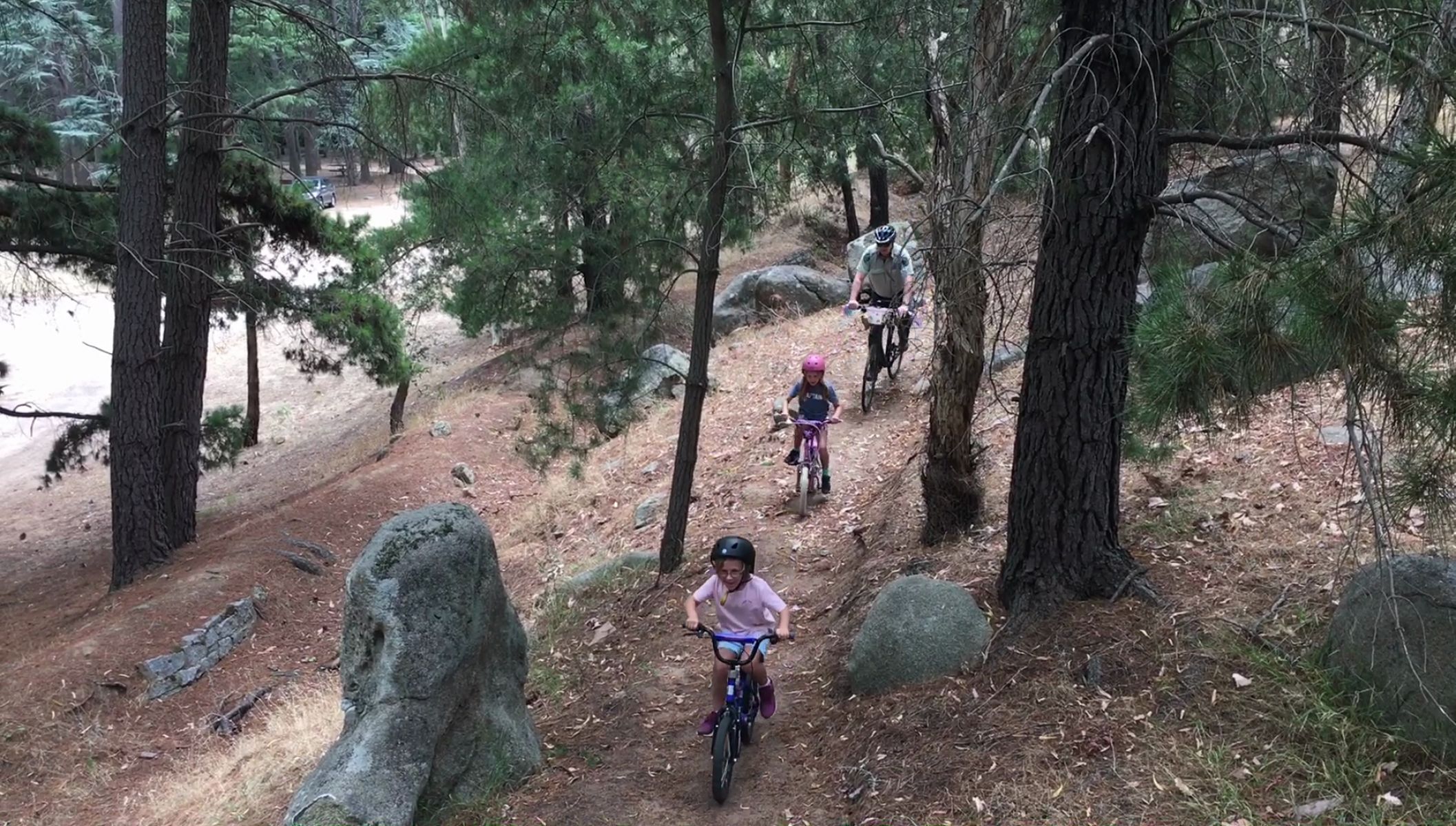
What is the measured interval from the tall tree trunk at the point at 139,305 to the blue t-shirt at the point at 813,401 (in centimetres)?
693

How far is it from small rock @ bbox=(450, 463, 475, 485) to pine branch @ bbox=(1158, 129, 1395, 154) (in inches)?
494

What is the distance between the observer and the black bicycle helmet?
528 cm

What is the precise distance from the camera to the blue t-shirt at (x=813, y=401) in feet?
29.5

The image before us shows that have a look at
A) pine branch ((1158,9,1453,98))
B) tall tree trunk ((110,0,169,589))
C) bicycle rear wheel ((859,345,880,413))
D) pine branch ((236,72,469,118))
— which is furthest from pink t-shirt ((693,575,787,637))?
tall tree trunk ((110,0,169,589))

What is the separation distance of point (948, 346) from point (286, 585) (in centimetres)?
793

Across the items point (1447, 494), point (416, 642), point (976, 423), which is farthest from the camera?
point (976, 423)

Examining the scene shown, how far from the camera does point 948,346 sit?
7.16 m

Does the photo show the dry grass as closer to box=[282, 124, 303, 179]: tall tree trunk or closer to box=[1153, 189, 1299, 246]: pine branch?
box=[1153, 189, 1299, 246]: pine branch

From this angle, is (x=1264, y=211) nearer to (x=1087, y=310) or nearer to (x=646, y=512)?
(x=1087, y=310)

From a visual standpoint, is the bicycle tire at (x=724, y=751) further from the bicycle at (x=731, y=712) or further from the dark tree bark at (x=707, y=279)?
the dark tree bark at (x=707, y=279)

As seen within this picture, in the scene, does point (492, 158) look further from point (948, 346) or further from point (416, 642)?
point (416, 642)

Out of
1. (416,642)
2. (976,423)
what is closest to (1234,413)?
(416,642)

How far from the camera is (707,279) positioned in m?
7.95

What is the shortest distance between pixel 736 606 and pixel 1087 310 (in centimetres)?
235
